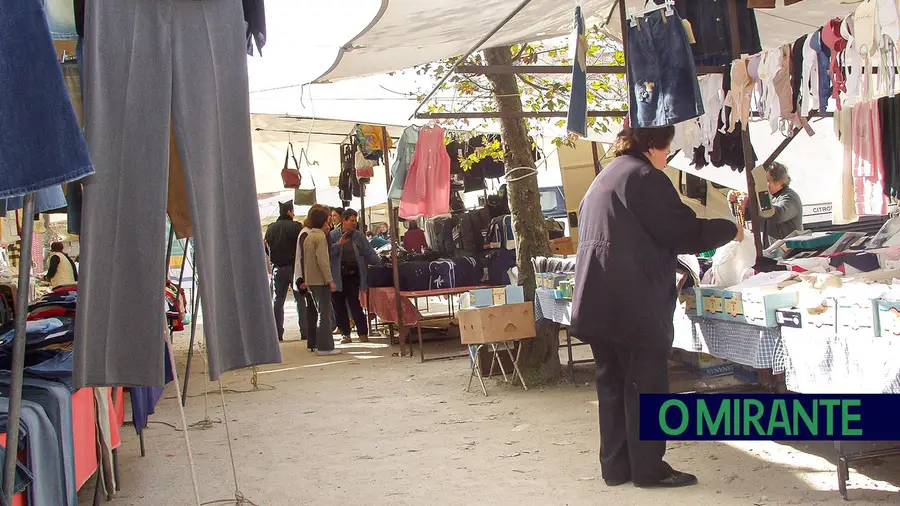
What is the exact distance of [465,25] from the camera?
6059mm

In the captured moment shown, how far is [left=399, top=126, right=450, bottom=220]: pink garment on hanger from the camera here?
30.5 ft

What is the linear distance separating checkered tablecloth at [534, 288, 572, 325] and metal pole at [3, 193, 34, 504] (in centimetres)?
434

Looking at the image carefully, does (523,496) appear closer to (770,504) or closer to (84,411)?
(770,504)

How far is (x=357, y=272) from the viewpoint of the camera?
1146cm

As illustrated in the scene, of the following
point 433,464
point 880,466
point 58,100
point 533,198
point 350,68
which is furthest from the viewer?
point 533,198

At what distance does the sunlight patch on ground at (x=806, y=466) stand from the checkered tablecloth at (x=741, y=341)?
54 centimetres

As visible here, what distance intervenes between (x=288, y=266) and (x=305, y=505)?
7.20m

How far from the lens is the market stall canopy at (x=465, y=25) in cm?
556

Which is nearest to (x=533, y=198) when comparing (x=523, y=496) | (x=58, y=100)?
(x=523, y=496)

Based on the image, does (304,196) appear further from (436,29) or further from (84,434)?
(84,434)

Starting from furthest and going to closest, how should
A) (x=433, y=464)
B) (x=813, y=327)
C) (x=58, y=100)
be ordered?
(x=433, y=464) → (x=813, y=327) → (x=58, y=100)

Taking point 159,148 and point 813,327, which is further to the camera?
point 813,327

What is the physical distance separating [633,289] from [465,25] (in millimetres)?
2684

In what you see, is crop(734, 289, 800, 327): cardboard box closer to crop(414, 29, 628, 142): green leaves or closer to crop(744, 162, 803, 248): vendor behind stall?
crop(744, 162, 803, 248): vendor behind stall
